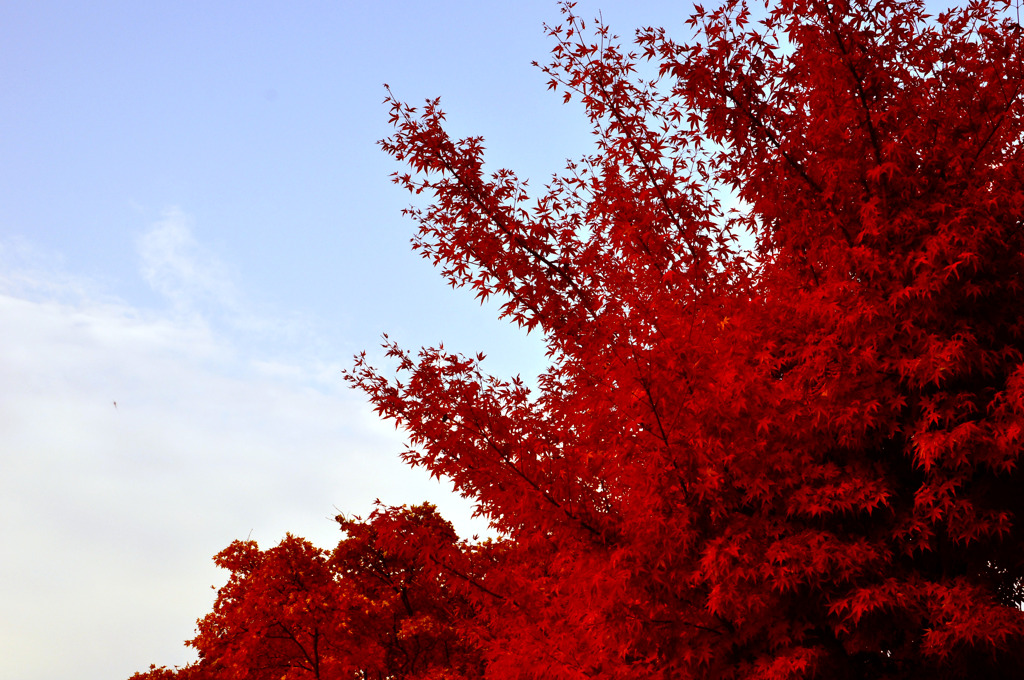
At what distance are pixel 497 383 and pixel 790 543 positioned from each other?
227cm

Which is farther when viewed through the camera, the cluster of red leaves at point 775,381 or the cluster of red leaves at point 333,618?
the cluster of red leaves at point 333,618

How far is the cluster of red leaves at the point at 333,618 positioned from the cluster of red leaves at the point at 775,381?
6.55 meters

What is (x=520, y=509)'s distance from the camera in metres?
5.51

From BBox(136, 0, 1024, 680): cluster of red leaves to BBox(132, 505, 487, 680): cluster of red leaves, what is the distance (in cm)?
655

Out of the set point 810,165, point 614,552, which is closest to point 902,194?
point 810,165

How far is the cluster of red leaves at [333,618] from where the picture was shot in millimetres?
12336

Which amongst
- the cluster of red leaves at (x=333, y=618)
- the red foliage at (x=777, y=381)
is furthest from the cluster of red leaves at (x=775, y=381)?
the cluster of red leaves at (x=333, y=618)

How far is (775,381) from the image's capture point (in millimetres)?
5281

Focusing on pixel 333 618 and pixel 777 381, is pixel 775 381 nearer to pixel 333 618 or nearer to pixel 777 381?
pixel 777 381

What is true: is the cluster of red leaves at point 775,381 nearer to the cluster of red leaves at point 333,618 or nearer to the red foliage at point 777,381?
the red foliage at point 777,381

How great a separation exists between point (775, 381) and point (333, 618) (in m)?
9.30

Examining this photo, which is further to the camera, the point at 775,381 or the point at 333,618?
the point at 333,618

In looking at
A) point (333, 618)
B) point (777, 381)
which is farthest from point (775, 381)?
A: point (333, 618)

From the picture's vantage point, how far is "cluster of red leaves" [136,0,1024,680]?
4.91 m
